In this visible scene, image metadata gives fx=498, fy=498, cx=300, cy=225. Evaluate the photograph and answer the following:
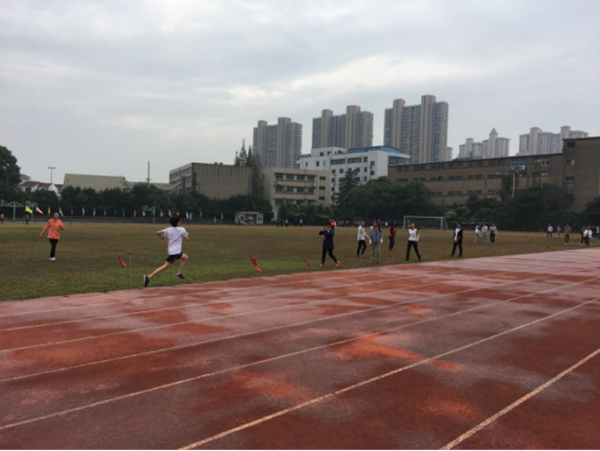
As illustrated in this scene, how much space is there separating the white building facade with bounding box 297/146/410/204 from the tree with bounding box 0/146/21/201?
7221 cm

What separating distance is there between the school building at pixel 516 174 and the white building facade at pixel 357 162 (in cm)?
1156

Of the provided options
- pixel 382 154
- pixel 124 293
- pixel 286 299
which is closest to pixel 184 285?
pixel 124 293

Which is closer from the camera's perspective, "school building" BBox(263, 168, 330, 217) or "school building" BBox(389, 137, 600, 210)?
"school building" BBox(389, 137, 600, 210)

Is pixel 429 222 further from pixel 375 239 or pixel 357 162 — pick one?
pixel 375 239

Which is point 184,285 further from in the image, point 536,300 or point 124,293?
point 536,300

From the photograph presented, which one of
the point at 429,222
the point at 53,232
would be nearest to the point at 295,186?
the point at 429,222

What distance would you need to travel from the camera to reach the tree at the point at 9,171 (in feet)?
277

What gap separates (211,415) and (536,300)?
9.28 metres

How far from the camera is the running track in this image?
14.1 feet

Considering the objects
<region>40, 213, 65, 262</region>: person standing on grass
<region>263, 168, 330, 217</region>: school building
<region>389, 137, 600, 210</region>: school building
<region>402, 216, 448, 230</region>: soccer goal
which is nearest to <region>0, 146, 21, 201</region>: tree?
<region>263, 168, 330, 217</region>: school building

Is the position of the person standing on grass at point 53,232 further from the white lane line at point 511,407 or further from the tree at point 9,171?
the tree at point 9,171

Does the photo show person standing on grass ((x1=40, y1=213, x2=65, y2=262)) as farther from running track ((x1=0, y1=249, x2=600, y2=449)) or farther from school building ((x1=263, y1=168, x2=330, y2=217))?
school building ((x1=263, y1=168, x2=330, y2=217))

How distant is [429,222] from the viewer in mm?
86562

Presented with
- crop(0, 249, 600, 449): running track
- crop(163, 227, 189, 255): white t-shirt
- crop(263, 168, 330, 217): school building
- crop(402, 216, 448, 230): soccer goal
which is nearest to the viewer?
crop(0, 249, 600, 449): running track
